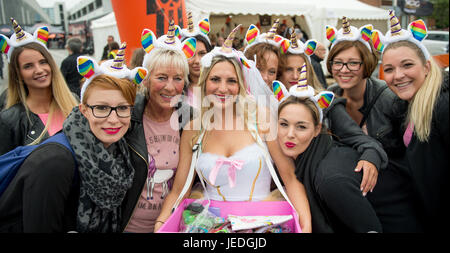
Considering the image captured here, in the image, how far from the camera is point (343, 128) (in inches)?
95.4

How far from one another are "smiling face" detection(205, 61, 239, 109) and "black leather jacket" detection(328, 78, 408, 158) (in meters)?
0.99

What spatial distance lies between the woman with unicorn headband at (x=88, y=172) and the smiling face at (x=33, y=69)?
3.81 feet

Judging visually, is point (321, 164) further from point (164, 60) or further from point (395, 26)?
point (164, 60)

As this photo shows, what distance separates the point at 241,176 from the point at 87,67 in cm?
138

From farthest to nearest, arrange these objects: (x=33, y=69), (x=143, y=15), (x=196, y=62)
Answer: (x=143, y=15) → (x=196, y=62) → (x=33, y=69)

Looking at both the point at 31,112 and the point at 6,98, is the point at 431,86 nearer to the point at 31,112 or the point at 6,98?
the point at 31,112

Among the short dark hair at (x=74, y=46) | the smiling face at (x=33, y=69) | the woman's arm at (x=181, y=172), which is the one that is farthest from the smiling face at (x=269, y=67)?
the short dark hair at (x=74, y=46)

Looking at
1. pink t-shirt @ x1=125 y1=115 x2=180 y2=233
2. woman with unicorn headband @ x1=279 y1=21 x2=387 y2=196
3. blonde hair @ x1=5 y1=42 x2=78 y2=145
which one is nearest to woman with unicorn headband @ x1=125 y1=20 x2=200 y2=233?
pink t-shirt @ x1=125 y1=115 x2=180 y2=233

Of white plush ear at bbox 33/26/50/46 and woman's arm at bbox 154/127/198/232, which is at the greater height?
white plush ear at bbox 33/26/50/46

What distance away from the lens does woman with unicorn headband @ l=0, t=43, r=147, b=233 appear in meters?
1.83

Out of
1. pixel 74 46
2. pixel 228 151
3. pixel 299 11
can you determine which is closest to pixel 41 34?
pixel 228 151

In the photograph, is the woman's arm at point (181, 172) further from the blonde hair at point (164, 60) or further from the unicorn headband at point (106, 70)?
the unicorn headband at point (106, 70)

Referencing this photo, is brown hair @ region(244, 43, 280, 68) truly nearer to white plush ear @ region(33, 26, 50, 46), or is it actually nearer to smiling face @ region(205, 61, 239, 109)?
smiling face @ region(205, 61, 239, 109)
